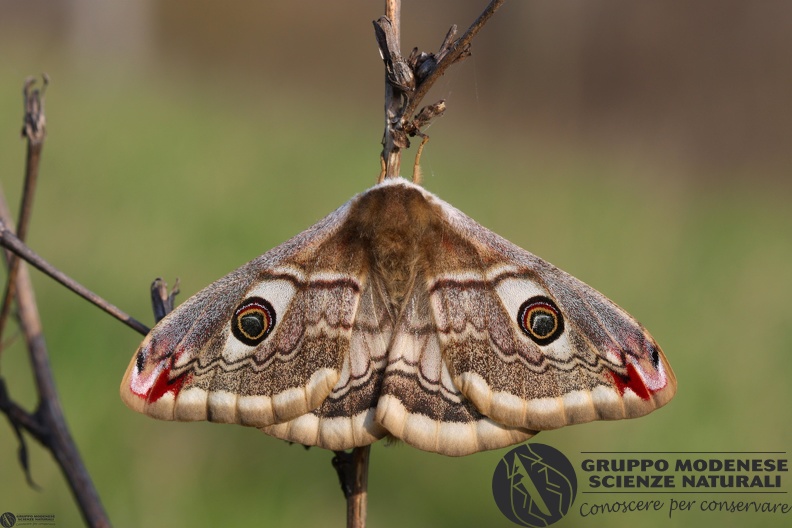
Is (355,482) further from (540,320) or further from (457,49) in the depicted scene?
(457,49)

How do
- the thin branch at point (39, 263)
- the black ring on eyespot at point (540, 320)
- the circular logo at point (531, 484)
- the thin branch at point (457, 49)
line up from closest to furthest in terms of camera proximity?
the thin branch at point (457, 49) → the thin branch at point (39, 263) → the black ring on eyespot at point (540, 320) → the circular logo at point (531, 484)

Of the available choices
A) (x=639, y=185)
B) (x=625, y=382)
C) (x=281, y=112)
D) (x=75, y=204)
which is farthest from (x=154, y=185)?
(x=625, y=382)

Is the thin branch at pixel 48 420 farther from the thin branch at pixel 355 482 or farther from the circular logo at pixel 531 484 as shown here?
the circular logo at pixel 531 484

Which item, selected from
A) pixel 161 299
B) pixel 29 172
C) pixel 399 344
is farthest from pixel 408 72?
pixel 29 172

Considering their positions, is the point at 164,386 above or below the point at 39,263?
below

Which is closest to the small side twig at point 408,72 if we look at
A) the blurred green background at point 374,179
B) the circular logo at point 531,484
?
the circular logo at point 531,484

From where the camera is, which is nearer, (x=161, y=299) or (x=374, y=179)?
(x=161, y=299)
